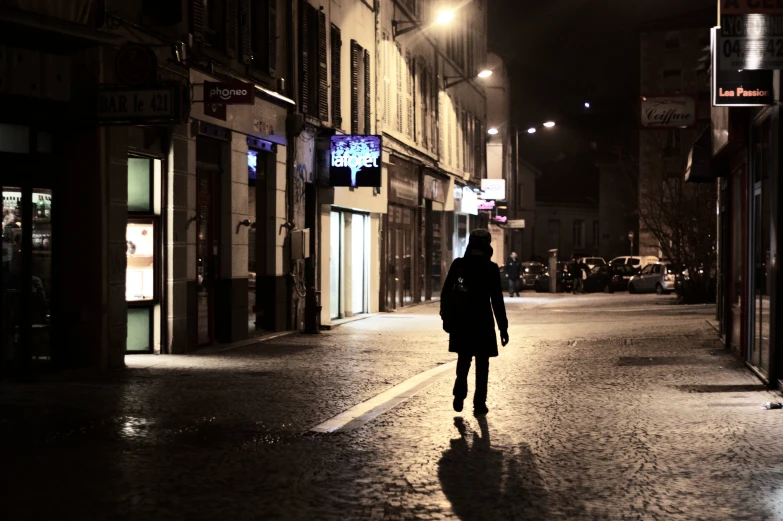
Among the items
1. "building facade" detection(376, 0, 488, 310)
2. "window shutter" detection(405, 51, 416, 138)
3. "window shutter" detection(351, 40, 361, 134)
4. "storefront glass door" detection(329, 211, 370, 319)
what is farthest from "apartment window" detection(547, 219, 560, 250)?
"window shutter" detection(351, 40, 361, 134)

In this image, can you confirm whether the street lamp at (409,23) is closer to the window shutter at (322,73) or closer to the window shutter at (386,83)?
the window shutter at (386,83)

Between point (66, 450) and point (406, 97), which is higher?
point (406, 97)

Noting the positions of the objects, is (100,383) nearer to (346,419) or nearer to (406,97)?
(346,419)

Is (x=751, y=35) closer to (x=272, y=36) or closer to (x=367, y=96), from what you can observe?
(x=272, y=36)

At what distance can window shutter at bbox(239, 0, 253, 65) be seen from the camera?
763 inches

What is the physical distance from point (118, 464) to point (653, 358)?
10.0m

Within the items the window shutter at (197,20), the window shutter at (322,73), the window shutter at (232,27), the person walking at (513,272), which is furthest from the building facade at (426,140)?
the window shutter at (197,20)

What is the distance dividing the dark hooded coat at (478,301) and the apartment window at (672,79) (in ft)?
216

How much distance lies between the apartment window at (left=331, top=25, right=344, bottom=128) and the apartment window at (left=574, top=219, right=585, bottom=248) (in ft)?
223

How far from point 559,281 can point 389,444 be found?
4428 centimetres

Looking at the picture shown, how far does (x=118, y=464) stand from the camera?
8008 millimetres

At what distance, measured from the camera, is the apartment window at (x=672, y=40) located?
74000 mm

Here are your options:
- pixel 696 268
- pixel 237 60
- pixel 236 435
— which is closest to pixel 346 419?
pixel 236 435

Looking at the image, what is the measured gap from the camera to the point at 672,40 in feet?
243
